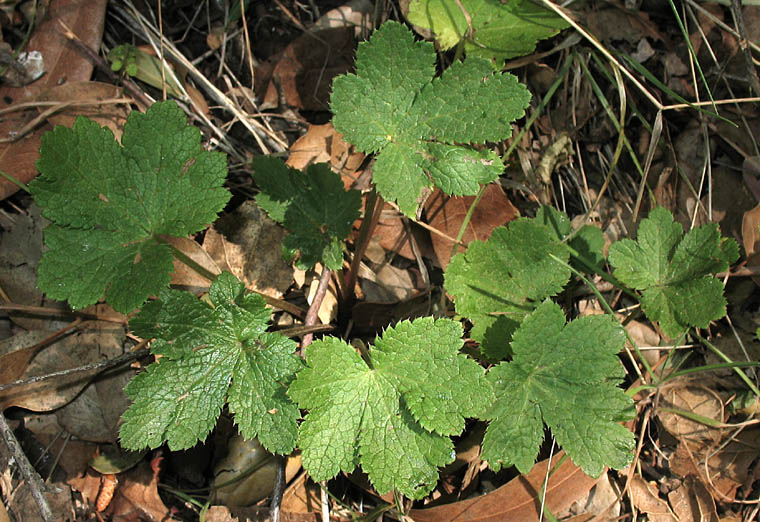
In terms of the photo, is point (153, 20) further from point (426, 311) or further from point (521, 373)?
point (521, 373)

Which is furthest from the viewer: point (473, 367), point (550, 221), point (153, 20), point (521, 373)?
point (153, 20)

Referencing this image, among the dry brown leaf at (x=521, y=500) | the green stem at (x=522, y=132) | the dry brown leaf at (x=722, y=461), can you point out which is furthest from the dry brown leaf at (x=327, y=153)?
the dry brown leaf at (x=722, y=461)

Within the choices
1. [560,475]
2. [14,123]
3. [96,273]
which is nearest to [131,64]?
[14,123]

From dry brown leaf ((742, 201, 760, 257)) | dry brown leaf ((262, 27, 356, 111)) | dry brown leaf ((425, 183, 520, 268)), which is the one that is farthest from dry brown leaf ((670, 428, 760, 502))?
dry brown leaf ((262, 27, 356, 111))

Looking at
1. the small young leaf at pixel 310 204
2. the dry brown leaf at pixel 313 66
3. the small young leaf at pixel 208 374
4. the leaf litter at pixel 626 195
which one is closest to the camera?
the small young leaf at pixel 208 374

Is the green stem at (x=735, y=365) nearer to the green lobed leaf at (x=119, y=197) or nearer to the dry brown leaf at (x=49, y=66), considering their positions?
the green lobed leaf at (x=119, y=197)

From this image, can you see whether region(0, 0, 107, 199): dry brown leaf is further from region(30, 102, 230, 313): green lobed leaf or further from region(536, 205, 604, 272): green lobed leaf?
region(536, 205, 604, 272): green lobed leaf
